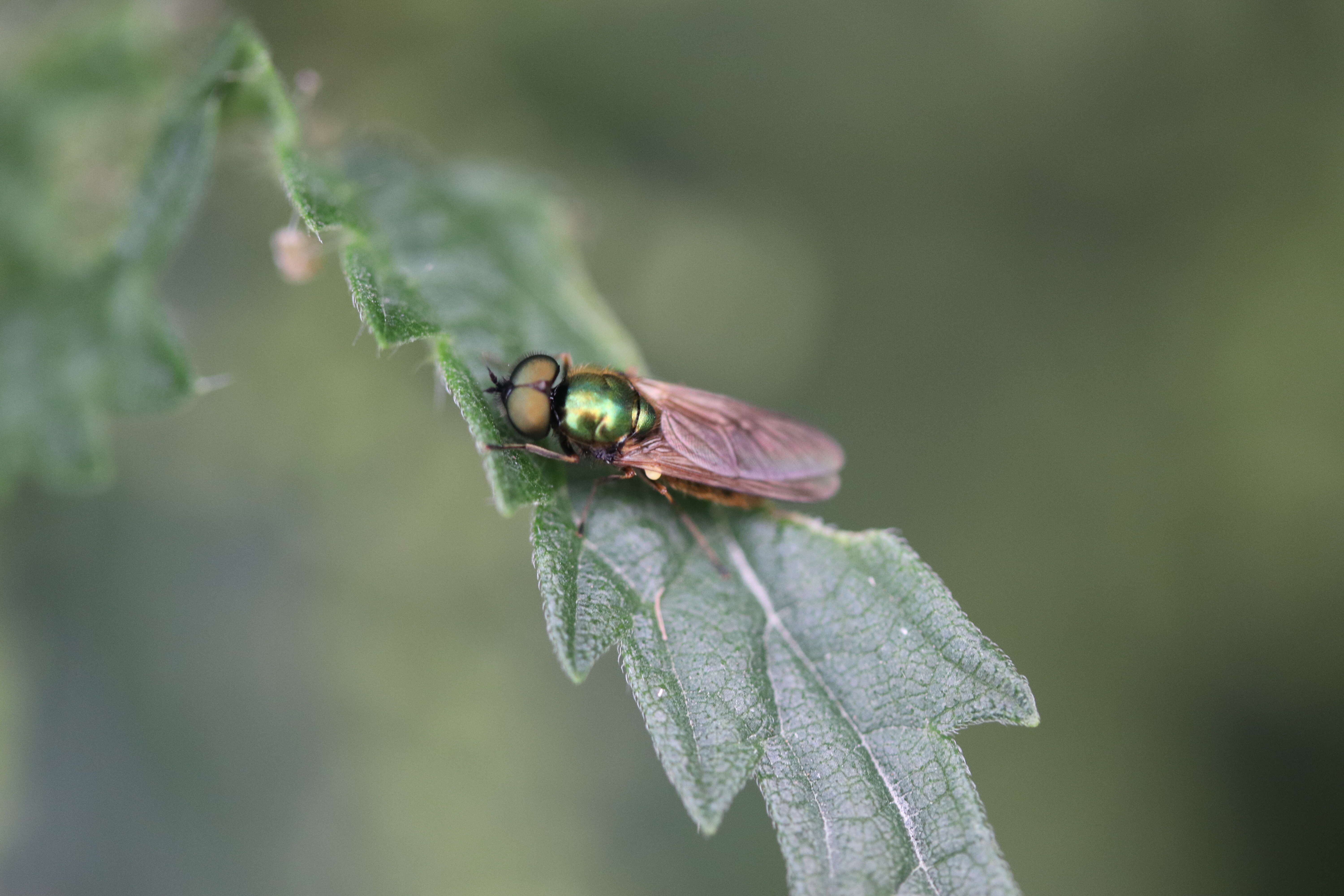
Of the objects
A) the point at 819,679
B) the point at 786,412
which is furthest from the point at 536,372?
the point at 786,412

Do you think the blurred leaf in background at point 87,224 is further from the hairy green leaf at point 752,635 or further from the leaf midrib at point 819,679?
the leaf midrib at point 819,679

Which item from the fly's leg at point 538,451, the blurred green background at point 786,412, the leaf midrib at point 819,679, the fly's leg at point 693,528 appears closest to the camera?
the leaf midrib at point 819,679

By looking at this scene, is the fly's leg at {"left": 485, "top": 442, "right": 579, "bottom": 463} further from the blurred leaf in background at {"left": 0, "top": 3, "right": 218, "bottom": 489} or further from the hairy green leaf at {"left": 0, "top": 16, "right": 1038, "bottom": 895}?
the blurred leaf in background at {"left": 0, "top": 3, "right": 218, "bottom": 489}

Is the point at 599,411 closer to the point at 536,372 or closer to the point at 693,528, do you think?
the point at 536,372

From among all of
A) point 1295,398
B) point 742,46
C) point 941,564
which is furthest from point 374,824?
point 1295,398

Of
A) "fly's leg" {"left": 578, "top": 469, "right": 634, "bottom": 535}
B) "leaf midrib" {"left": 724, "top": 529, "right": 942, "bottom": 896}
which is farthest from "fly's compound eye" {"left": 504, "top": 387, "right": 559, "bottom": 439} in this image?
"leaf midrib" {"left": 724, "top": 529, "right": 942, "bottom": 896}

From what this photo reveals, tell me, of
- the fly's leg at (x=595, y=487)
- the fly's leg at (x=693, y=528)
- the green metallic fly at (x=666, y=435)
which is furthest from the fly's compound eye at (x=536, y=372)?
the fly's leg at (x=693, y=528)
